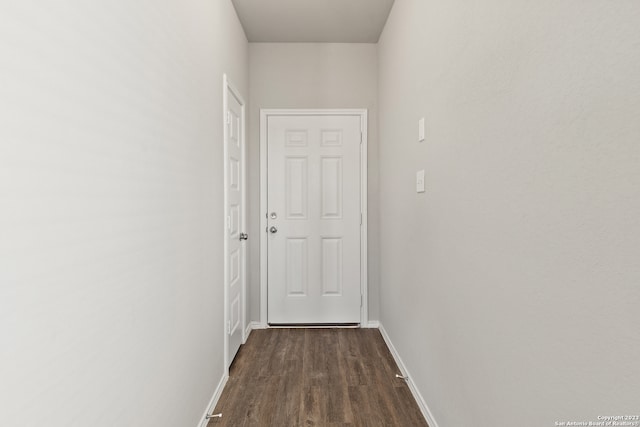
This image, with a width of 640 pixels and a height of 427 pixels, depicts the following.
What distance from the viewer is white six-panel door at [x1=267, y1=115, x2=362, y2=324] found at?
11.0ft

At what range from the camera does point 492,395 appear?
3.99 feet

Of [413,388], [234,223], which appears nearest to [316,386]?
[413,388]

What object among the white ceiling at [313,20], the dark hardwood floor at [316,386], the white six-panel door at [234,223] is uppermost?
the white ceiling at [313,20]

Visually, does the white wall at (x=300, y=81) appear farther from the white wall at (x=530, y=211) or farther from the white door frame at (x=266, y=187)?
the white wall at (x=530, y=211)

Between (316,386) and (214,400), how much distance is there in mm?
605

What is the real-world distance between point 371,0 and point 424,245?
1856 mm

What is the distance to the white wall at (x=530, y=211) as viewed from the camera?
0.73 m

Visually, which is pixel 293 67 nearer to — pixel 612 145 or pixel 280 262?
pixel 280 262

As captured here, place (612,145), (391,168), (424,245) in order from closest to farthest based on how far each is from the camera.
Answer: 1. (612,145)
2. (424,245)
3. (391,168)

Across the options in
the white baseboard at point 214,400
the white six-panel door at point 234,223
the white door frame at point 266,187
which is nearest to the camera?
the white baseboard at point 214,400

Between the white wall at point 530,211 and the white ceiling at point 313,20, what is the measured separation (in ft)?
3.30

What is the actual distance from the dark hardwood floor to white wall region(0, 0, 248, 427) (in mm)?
396

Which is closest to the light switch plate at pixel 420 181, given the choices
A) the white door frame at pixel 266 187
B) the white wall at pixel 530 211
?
the white wall at pixel 530 211

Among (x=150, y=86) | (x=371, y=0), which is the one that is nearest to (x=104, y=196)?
(x=150, y=86)
